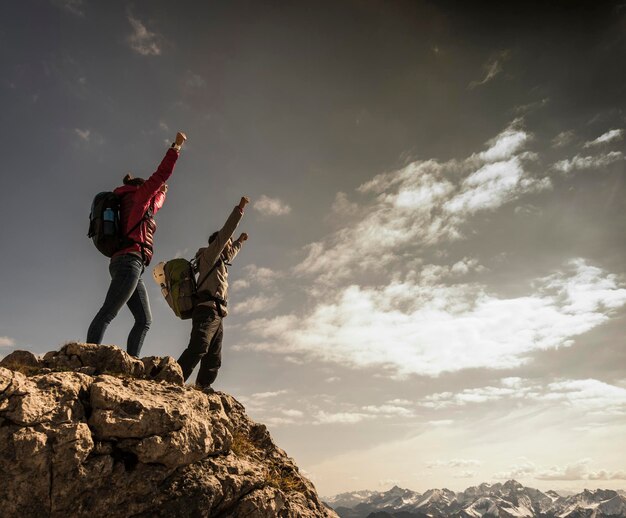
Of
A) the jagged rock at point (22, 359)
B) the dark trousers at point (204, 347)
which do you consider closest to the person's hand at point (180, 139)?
the dark trousers at point (204, 347)

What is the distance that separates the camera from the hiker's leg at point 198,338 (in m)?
9.32

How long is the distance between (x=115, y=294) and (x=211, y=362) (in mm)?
3268

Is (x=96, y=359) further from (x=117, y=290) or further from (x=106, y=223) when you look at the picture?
(x=106, y=223)

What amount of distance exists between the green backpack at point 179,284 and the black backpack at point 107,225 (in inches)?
72.3

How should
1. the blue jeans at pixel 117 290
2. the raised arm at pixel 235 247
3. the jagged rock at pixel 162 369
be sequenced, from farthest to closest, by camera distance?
1. the raised arm at pixel 235 247
2. the jagged rock at pixel 162 369
3. the blue jeans at pixel 117 290

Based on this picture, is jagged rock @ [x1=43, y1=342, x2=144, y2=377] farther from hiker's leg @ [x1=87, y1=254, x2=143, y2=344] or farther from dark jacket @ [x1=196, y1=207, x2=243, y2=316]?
dark jacket @ [x1=196, y1=207, x2=243, y2=316]

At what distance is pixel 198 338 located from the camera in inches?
370

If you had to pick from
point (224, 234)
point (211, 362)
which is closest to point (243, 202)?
point (224, 234)

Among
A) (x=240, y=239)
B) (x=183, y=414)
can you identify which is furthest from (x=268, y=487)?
(x=240, y=239)

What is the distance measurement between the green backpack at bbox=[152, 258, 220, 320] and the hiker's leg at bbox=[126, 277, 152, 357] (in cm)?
72

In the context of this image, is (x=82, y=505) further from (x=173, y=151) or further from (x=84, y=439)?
(x=173, y=151)

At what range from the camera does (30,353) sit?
24.9ft

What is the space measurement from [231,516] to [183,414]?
211cm

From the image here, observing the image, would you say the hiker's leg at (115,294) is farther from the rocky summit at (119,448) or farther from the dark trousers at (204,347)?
the dark trousers at (204,347)
